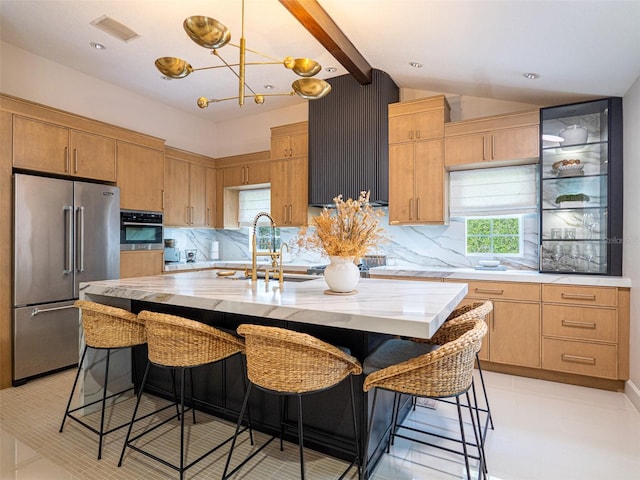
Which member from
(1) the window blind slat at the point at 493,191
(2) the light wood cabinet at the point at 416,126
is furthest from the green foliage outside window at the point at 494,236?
(2) the light wood cabinet at the point at 416,126

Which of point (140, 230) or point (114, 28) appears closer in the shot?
point (114, 28)

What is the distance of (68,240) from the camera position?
338cm

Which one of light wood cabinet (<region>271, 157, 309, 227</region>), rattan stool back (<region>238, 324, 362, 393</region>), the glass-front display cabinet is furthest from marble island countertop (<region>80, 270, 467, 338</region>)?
light wood cabinet (<region>271, 157, 309, 227</region>)

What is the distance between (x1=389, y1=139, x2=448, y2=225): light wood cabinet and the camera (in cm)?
380

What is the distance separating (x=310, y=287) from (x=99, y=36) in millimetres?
3089

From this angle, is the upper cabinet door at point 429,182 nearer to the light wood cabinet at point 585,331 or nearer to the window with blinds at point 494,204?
the window with blinds at point 494,204

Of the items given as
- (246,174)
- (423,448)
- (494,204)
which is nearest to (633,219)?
(494,204)

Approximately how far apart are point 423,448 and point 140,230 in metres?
3.60

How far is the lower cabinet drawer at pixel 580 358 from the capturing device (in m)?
2.93

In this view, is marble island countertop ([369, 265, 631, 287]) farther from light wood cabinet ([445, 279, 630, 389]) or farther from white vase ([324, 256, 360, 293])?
white vase ([324, 256, 360, 293])

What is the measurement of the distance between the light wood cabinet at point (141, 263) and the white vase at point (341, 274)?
2894mm

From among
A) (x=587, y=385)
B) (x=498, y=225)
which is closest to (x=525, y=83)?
(x=498, y=225)

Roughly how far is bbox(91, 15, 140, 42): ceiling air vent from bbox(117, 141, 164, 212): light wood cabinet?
3.57 feet

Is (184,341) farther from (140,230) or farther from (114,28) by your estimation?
(114,28)
